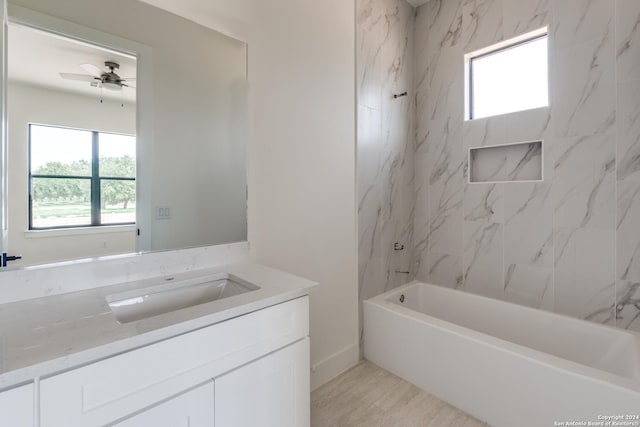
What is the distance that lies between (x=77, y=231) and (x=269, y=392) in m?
1.02

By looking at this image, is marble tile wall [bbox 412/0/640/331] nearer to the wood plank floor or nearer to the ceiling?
the wood plank floor

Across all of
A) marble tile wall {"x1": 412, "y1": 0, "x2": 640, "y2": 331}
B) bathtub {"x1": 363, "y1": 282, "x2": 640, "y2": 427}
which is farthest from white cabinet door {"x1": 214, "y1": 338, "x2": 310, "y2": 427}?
marble tile wall {"x1": 412, "y1": 0, "x2": 640, "y2": 331}

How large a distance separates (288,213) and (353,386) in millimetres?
1320

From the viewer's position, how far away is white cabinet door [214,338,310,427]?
1.03 metres

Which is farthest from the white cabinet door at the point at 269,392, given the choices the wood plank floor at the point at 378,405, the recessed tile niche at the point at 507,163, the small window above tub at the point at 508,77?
the small window above tub at the point at 508,77

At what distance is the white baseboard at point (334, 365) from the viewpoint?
2049mm

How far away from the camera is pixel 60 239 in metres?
1.18

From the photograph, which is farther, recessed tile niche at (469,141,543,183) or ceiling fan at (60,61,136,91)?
recessed tile niche at (469,141,543,183)

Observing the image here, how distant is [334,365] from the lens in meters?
2.18

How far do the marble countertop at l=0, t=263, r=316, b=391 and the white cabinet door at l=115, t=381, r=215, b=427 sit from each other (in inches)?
8.0

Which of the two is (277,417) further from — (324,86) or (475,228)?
(475,228)

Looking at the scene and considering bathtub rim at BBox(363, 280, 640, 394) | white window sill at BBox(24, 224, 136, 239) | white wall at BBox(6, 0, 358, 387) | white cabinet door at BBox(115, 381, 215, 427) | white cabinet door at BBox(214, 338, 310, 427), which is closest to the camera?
white cabinet door at BBox(115, 381, 215, 427)

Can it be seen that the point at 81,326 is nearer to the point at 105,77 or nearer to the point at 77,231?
the point at 77,231

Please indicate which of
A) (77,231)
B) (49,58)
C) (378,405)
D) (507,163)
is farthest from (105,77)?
(507,163)
